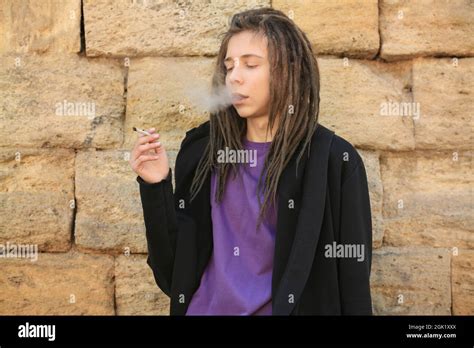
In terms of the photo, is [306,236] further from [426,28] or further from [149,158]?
[426,28]

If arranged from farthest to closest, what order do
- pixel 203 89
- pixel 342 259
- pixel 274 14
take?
pixel 203 89 < pixel 274 14 < pixel 342 259

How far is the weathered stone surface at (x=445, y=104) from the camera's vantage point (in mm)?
4285

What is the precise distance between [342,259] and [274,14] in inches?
45.7

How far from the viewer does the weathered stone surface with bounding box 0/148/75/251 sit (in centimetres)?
422

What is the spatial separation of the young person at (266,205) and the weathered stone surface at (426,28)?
4.22 ft

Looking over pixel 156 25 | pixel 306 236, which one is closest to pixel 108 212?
pixel 156 25

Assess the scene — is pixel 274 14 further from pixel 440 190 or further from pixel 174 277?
pixel 440 190

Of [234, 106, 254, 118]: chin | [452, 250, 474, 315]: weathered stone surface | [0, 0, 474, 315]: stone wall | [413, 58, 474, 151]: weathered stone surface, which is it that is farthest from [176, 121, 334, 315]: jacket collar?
[452, 250, 474, 315]: weathered stone surface

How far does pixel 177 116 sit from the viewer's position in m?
4.29

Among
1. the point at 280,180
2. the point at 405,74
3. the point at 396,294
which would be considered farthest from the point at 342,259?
the point at 405,74

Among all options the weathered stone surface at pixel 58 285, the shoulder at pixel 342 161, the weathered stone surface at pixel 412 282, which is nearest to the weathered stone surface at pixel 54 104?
the weathered stone surface at pixel 58 285

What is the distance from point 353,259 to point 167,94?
1.78 meters

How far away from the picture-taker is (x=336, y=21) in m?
4.28
